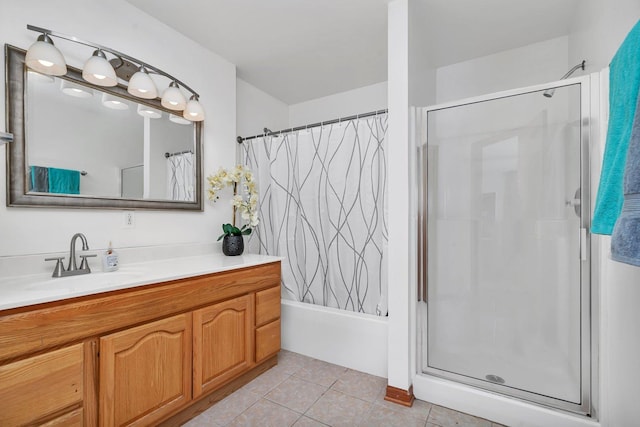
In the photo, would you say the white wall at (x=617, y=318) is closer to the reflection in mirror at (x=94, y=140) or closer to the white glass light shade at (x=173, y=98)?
the white glass light shade at (x=173, y=98)

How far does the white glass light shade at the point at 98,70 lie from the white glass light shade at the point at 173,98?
1.05 ft

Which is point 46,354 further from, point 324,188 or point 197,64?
point 197,64

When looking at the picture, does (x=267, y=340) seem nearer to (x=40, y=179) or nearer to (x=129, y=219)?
(x=129, y=219)

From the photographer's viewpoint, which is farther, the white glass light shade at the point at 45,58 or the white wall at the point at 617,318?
the white glass light shade at the point at 45,58

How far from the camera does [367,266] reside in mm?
2180

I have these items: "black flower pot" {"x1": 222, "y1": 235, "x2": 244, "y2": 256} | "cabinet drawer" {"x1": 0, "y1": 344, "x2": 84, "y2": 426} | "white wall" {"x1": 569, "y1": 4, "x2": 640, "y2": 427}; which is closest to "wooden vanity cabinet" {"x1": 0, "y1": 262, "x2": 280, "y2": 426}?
"cabinet drawer" {"x1": 0, "y1": 344, "x2": 84, "y2": 426}

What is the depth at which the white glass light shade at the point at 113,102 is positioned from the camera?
1.75m

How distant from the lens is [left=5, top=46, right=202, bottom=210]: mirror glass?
1444 mm

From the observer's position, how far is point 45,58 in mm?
1394

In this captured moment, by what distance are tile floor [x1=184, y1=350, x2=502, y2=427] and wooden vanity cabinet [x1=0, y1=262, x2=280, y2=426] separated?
0.38 ft

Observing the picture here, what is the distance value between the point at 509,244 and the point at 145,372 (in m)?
2.01

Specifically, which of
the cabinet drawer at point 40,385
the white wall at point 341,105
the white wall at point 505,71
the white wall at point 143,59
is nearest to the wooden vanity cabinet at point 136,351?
the cabinet drawer at point 40,385

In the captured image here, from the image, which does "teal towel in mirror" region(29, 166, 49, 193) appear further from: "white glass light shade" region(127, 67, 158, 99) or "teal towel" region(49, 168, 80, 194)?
"white glass light shade" region(127, 67, 158, 99)

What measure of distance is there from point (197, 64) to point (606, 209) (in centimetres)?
253
